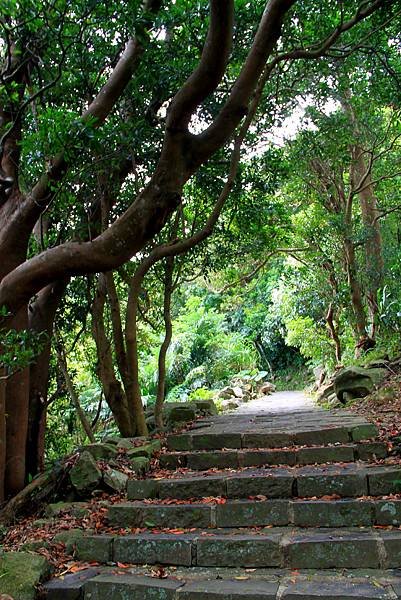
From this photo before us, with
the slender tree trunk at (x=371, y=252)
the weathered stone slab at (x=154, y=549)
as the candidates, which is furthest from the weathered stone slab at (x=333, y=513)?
the slender tree trunk at (x=371, y=252)

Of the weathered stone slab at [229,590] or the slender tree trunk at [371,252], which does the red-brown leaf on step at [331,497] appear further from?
the slender tree trunk at [371,252]

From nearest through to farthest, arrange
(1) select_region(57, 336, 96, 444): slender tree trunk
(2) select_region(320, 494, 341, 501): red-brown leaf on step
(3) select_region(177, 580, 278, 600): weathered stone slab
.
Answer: (3) select_region(177, 580, 278, 600): weathered stone slab, (2) select_region(320, 494, 341, 501): red-brown leaf on step, (1) select_region(57, 336, 96, 444): slender tree trunk

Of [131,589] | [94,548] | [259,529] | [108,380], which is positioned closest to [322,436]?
[259,529]

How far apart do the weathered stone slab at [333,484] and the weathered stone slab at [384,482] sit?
0.17 ft

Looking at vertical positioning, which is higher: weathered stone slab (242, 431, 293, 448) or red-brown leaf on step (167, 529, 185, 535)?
weathered stone slab (242, 431, 293, 448)

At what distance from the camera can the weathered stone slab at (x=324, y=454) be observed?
479 centimetres

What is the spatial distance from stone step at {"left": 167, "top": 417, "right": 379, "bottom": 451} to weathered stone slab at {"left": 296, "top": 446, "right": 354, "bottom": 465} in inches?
13.0

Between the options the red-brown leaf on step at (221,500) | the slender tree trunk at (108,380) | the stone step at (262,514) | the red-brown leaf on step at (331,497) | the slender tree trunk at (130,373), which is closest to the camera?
the stone step at (262,514)

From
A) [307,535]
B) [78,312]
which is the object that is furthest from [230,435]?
[78,312]

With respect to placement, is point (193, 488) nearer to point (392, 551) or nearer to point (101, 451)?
point (101, 451)

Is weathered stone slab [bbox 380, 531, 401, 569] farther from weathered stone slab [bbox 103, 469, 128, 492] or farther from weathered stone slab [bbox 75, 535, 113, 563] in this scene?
weathered stone slab [bbox 103, 469, 128, 492]

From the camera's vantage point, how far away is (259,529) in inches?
151

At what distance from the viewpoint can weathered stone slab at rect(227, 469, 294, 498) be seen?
4191mm

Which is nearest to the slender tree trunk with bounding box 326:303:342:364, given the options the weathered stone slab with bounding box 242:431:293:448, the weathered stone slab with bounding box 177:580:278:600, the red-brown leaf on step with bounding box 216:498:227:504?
the weathered stone slab with bounding box 242:431:293:448
